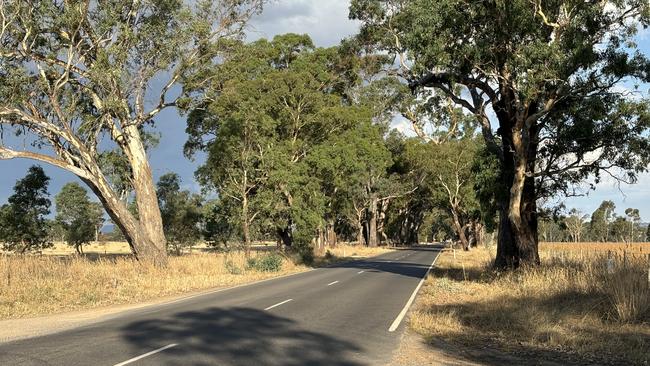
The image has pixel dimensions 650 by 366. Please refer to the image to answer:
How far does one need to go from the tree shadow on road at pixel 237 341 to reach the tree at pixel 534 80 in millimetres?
10175

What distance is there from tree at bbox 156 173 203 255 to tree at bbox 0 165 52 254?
1454 centimetres

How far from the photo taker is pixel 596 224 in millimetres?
100312

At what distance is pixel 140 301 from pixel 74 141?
910cm

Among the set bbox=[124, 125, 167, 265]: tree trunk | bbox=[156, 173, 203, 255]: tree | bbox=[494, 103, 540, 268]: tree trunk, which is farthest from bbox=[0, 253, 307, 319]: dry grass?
bbox=[156, 173, 203, 255]: tree

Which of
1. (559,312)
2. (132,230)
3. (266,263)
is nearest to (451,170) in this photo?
(266,263)

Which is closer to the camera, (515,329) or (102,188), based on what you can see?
(515,329)

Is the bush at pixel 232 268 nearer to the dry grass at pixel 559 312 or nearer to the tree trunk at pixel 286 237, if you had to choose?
the dry grass at pixel 559 312

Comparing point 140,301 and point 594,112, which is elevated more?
point 594,112

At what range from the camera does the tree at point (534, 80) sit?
15.6 meters

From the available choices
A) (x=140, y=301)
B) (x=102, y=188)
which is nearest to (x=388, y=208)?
(x=102, y=188)

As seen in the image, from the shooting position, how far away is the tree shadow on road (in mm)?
8125

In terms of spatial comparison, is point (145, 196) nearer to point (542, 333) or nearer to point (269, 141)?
point (269, 141)

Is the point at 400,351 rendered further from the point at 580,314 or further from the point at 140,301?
the point at 140,301

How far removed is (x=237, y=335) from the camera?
400 inches
